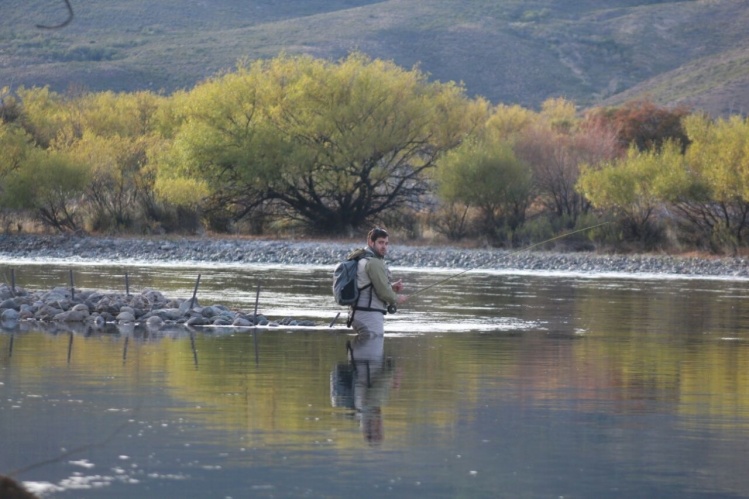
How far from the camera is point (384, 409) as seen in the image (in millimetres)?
11570

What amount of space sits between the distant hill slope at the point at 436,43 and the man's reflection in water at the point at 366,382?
7406cm

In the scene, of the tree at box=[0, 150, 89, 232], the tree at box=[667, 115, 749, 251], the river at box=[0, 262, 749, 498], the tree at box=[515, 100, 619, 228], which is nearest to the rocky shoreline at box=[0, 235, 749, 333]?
the tree at box=[0, 150, 89, 232]

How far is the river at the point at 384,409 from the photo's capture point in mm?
8898

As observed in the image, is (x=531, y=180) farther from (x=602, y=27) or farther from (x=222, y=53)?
(x=602, y=27)

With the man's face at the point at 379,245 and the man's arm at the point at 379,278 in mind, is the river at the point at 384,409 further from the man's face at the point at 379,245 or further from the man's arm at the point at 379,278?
the man's face at the point at 379,245

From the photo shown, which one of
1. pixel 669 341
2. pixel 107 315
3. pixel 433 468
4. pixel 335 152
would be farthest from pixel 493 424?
pixel 335 152

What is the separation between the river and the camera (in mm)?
8898

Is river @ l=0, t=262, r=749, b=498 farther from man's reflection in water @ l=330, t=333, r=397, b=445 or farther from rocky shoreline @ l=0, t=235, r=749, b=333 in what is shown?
rocky shoreline @ l=0, t=235, r=749, b=333

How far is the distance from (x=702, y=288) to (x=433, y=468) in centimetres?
2321

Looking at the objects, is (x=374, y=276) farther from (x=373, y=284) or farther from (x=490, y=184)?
(x=490, y=184)

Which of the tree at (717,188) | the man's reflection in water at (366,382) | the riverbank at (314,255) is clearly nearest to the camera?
the man's reflection in water at (366,382)

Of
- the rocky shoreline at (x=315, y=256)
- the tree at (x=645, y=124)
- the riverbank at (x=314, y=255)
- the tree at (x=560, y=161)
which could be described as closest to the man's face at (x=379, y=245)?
the rocky shoreline at (x=315, y=256)

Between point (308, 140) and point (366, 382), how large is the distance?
1460 inches

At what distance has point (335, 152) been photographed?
49375mm
